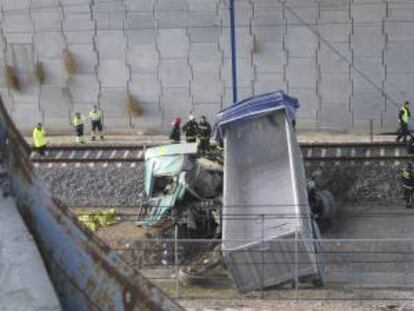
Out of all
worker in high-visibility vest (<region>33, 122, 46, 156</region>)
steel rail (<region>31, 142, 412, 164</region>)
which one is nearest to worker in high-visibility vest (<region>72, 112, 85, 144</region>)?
steel rail (<region>31, 142, 412, 164</region>)

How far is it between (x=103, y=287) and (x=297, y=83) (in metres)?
21.6

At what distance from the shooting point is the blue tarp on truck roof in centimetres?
2080

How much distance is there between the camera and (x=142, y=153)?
23.4 metres

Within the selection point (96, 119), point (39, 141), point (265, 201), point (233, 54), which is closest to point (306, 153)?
point (233, 54)

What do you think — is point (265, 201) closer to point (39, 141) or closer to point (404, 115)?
point (404, 115)

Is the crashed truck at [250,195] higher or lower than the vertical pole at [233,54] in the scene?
lower

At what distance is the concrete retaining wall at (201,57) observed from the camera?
24.7 m

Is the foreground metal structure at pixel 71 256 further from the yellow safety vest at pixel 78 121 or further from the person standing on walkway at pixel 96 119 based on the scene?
the person standing on walkway at pixel 96 119

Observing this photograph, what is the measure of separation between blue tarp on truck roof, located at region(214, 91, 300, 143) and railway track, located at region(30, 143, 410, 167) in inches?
80.5

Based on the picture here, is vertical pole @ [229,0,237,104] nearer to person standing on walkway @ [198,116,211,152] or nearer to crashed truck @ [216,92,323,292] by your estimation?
person standing on walkway @ [198,116,211,152]

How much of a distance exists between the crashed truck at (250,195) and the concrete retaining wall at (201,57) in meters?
4.18

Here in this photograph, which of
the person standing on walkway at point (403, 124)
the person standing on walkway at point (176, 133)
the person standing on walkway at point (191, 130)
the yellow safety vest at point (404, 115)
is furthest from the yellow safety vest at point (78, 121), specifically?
the yellow safety vest at point (404, 115)

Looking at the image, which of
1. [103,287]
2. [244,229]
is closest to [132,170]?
[244,229]

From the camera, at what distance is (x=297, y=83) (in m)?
25.3
